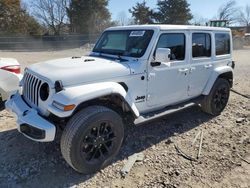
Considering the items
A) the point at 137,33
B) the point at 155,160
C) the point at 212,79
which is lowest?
the point at 155,160

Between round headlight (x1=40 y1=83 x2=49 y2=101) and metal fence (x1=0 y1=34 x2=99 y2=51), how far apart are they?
23.7 metres

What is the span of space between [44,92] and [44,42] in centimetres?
2577

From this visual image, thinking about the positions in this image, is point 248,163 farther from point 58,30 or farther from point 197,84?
point 58,30

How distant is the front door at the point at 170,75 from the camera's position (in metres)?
4.15

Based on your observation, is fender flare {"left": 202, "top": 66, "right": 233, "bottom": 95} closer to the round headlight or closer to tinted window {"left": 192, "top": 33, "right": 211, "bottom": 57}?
tinted window {"left": 192, "top": 33, "right": 211, "bottom": 57}

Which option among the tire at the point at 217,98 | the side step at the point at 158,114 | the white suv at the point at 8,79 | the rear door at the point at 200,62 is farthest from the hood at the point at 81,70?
the tire at the point at 217,98

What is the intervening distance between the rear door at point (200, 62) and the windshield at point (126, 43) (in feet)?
3.68

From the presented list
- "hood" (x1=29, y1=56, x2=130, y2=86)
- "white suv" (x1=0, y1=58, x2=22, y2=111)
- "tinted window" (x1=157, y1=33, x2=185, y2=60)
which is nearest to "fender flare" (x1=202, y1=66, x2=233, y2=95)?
"tinted window" (x1=157, y1=33, x2=185, y2=60)

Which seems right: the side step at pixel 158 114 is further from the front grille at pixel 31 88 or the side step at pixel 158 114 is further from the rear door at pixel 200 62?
the front grille at pixel 31 88

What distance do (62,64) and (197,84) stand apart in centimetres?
264

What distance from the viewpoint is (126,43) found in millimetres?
4320

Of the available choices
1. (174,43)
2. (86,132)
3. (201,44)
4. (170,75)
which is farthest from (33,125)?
(201,44)

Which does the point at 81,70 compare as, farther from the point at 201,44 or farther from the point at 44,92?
the point at 201,44

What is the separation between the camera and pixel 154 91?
13.8 feet
